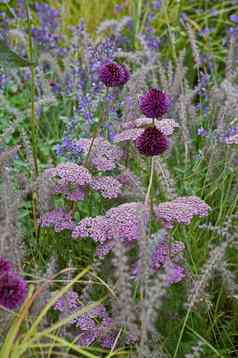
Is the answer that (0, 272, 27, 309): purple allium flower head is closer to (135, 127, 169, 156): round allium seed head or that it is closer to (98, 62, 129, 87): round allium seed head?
(135, 127, 169, 156): round allium seed head

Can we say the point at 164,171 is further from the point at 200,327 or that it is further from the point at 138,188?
the point at 200,327

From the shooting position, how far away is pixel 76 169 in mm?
1967

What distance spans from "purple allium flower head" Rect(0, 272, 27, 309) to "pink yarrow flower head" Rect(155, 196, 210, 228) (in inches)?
21.0

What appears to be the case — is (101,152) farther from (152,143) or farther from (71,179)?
(152,143)

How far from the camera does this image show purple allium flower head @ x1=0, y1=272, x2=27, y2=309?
52.7 inches

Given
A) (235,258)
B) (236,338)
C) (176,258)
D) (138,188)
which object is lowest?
(236,338)

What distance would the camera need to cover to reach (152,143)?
1.72 metres

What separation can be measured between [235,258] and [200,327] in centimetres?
32

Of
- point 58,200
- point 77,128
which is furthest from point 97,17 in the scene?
point 58,200

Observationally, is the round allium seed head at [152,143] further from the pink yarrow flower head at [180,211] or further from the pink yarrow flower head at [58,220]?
the pink yarrow flower head at [58,220]

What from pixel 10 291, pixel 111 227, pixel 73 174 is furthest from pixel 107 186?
pixel 10 291

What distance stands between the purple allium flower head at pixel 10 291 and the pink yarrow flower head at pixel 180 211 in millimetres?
533

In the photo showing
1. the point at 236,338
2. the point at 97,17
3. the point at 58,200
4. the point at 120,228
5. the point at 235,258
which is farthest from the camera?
the point at 97,17

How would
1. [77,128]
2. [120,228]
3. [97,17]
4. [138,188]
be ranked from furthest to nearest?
Result: [97,17] → [77,128] → [138,188] → [120,228]
